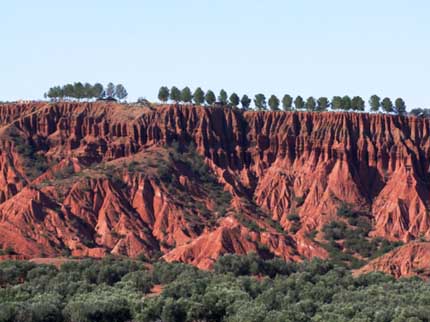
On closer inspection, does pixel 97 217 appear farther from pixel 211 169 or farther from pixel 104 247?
pixel 211 169

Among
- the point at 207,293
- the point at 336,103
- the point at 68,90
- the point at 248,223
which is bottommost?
the point at 207,293

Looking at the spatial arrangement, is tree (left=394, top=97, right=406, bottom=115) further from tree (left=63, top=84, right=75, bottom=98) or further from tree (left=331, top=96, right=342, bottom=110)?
tree (left=63, top=84, right=75, bottom=98)

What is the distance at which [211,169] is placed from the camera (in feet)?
512

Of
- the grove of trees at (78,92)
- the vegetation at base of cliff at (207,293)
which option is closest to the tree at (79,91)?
the grove of trees at (78,92)

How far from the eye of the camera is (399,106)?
170 meters

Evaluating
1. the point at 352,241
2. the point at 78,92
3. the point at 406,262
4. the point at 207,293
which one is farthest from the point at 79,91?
the point at 207,293

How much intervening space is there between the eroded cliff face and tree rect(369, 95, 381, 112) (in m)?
7.28

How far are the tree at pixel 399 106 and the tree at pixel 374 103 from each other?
2.29 m

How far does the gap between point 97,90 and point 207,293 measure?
7090 centimetres

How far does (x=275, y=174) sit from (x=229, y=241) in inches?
931

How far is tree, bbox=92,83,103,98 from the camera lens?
17112 centimetres

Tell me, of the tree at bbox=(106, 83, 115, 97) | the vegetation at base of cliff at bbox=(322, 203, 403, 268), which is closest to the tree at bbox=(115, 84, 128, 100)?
the tree at bbox=(106, 83, 115, 97)

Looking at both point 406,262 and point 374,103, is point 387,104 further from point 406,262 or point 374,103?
point 406,262

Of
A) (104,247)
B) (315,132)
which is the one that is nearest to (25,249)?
(104,247)
